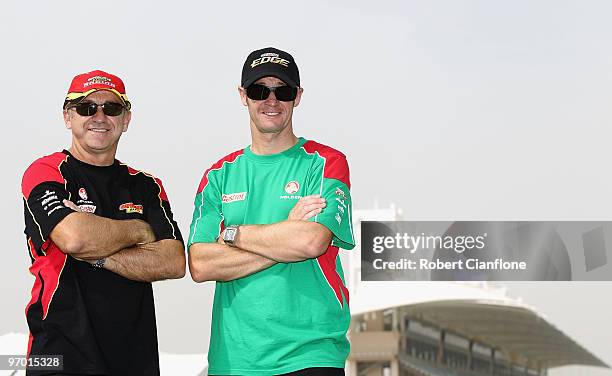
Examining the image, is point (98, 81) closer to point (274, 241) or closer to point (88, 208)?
point (88, 208)

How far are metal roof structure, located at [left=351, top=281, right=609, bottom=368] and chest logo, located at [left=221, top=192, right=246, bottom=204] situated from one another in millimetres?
31109

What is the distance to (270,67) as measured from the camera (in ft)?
10.8

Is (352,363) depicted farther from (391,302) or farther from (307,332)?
(307,332)

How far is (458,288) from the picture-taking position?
40531 millimetres

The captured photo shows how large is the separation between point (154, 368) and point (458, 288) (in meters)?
38.8

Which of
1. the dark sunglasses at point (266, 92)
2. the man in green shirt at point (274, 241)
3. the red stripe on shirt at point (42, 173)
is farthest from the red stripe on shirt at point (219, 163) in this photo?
the red stripe on shirt at point (42, 173)

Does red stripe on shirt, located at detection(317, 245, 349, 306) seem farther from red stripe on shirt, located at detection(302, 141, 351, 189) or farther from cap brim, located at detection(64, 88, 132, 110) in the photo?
cap brim, located at detection(64, 88, 132, 110)

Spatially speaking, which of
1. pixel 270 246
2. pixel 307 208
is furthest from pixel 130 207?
pixel 307 208

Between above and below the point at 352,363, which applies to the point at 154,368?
above

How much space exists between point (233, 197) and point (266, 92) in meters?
0.51

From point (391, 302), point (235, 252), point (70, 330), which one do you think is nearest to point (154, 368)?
point (70, 330)

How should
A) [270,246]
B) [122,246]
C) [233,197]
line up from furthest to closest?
[233,197] → [122,246] → [270,246]

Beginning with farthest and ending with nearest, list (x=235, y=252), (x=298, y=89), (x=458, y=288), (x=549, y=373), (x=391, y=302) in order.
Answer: (x=549, y=373)
(x=458, y=288)
(x=391, y=302)
(x=298, y=89)
(x=235, y=252)

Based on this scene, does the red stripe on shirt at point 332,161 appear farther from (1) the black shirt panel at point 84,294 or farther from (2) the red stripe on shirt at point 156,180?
(1) the black shirt panel at point 84,294
